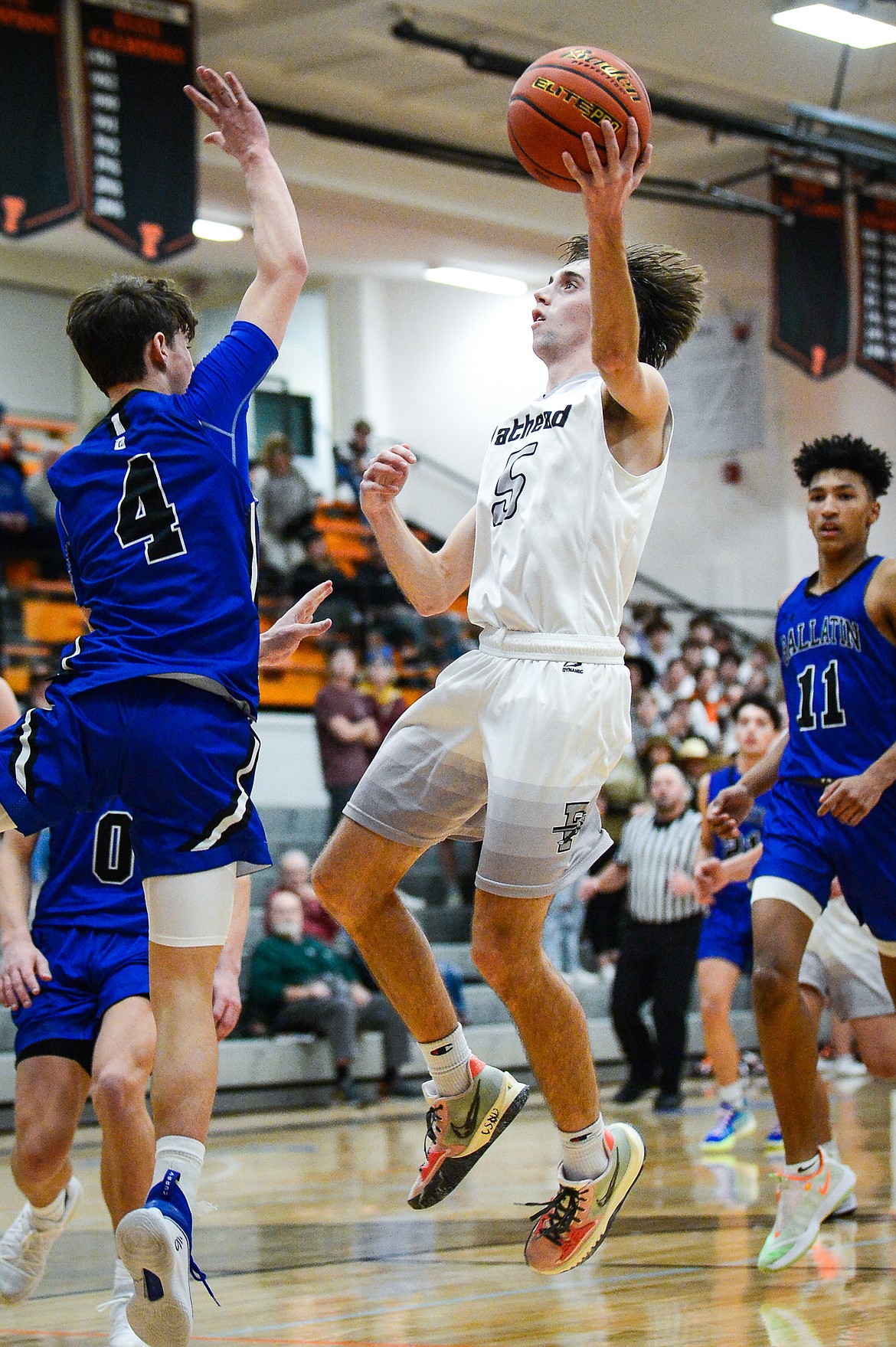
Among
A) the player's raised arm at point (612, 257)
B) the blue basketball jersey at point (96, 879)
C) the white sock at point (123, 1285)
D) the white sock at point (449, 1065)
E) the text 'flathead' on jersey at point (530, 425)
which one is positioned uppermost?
the player's raised arm at point (612, 257)

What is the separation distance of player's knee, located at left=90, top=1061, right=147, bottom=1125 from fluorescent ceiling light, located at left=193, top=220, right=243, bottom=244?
42.0ft

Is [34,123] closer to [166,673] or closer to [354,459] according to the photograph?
[354,459]

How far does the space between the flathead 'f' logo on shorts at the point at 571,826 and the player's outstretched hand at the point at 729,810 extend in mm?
1439

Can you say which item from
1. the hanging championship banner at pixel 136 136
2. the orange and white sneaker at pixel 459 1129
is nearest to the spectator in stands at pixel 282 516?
the hanging championship banner at pixel 136 136

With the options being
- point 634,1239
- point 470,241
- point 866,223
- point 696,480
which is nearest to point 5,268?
point 470,241

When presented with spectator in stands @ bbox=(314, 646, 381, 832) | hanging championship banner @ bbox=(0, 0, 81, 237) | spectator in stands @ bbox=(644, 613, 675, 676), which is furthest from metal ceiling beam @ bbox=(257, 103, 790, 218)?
spectator in stands @ bbox=(314, 646, 381, 832)

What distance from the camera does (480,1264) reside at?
498 centimetres

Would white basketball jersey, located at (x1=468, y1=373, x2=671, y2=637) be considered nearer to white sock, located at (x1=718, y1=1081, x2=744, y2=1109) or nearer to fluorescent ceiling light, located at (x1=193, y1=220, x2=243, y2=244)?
white sock, located at (x1=718, y1=1081, x2=744, y2=1109)

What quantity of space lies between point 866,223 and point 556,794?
13.7m

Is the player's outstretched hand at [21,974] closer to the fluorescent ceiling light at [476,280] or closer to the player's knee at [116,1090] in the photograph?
the player's knee at [116,1090]

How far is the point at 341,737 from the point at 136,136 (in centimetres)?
405

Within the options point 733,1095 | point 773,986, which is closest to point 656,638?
point 733,1095

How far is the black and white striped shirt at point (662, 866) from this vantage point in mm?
9852

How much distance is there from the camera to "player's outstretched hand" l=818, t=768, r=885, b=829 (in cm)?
474
